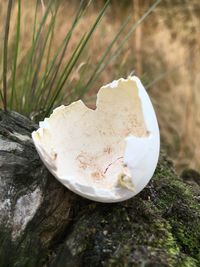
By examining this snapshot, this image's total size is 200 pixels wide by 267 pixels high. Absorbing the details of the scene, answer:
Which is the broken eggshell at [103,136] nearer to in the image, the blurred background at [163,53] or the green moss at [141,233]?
the green moss at [141,233]

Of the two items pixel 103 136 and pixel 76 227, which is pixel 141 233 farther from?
pixel 103 136

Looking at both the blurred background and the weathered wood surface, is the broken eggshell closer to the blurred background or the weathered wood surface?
the weathered wood surface

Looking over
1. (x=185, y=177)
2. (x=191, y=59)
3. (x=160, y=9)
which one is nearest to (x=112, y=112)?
(x=185, y=177)

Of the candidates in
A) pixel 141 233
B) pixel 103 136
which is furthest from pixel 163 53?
pixel 141 233

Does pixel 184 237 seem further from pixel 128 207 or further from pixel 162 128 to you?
pixel 162 128

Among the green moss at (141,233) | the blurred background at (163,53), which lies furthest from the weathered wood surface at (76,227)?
the blurred background at (163,53)
